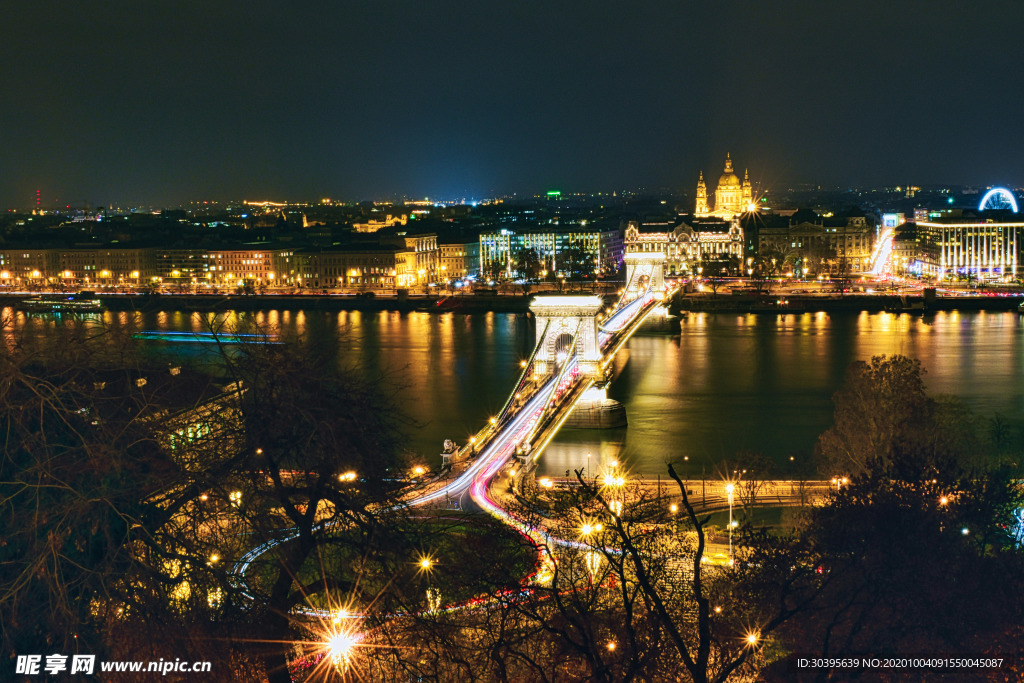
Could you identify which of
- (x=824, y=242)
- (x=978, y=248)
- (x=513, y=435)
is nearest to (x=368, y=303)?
(x=824, y=242)

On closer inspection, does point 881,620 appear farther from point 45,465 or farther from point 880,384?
point 880,384

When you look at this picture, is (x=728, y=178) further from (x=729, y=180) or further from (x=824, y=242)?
(x=824, y=242)

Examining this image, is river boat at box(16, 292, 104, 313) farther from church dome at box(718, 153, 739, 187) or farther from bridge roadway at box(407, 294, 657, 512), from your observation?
church dome at box(718, 153, 739, 187)

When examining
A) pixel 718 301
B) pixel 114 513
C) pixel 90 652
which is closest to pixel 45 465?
Result: pixel 114 513

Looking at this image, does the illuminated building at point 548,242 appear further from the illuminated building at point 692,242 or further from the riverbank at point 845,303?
the riverbank at point 845,303

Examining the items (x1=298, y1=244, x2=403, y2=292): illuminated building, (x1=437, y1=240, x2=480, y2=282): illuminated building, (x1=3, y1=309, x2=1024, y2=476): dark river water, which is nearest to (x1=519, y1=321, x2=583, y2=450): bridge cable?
(x1=3, y1=309, x2=1024, y2=476): dark river water

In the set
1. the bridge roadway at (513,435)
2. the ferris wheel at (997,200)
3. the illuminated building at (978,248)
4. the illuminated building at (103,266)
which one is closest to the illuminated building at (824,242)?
the illuminated building at (978,248)
